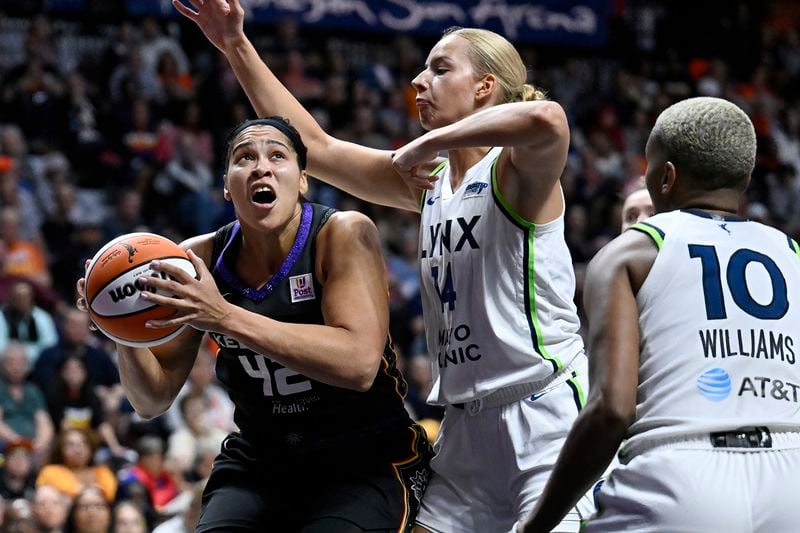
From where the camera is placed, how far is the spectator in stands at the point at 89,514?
23.5 feet

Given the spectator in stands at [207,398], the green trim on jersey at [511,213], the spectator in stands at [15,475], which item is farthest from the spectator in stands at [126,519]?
the green trim on jersey at [511,213]

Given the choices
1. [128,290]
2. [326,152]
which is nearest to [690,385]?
[128,290]

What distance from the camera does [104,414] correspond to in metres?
9.06

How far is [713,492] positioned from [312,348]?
151 centimetres

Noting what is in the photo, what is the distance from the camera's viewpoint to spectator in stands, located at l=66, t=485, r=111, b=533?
7156 millimetres

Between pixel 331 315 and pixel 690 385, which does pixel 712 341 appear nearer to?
pixel 690 385

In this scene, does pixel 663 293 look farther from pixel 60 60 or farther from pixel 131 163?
pixel 60 60

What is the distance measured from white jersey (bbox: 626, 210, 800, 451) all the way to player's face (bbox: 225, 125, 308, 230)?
159 cm

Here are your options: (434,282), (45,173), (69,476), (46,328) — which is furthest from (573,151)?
(434,282)

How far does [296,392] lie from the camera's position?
400cm

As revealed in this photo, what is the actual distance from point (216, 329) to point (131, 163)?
844cm

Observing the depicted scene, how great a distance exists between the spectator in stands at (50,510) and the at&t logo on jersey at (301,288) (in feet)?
13.0

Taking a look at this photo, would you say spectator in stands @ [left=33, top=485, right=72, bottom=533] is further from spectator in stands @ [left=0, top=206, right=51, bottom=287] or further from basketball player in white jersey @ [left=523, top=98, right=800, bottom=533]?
basketball player in white jersey @ [left=523, top=98, right=800, bottom=533]

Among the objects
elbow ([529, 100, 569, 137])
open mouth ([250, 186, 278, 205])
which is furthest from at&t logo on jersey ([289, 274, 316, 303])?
elbow ([529, 100, 569, 137])
